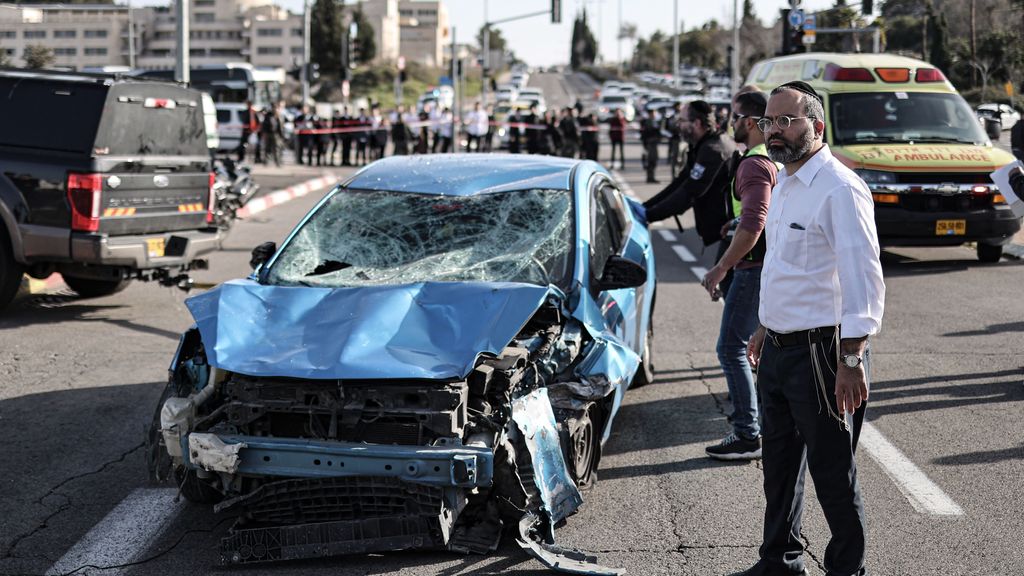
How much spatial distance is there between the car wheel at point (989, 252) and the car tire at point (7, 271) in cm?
1049

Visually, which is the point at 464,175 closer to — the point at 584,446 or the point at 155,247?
the point at 584,446

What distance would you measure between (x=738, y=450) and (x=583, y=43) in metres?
167

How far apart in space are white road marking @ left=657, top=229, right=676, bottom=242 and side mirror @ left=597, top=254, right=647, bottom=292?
10.5 m

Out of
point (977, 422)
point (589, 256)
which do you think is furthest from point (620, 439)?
point (977, 422)

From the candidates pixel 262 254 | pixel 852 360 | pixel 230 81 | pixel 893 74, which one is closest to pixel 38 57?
pixel 230 81

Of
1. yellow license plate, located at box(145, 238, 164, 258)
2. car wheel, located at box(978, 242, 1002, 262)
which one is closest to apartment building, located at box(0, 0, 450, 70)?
car wheel, located at box(978, 242, 1002, 262)

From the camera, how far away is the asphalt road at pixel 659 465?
15.4ft

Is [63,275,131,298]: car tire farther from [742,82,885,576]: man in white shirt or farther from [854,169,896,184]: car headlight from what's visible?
[742,82,885,576]: man in white shirt

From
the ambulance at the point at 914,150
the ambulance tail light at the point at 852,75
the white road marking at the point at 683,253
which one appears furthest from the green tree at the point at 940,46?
the white road marking at the point at 683,253

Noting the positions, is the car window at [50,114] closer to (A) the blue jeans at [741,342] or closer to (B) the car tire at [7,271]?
(B) the car tire at [7,271]

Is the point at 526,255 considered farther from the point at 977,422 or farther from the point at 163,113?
the point at 163,113

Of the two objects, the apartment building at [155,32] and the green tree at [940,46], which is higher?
the apartment building at [155,32]

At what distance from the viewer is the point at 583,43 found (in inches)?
6649

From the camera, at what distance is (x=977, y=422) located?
6.84m
